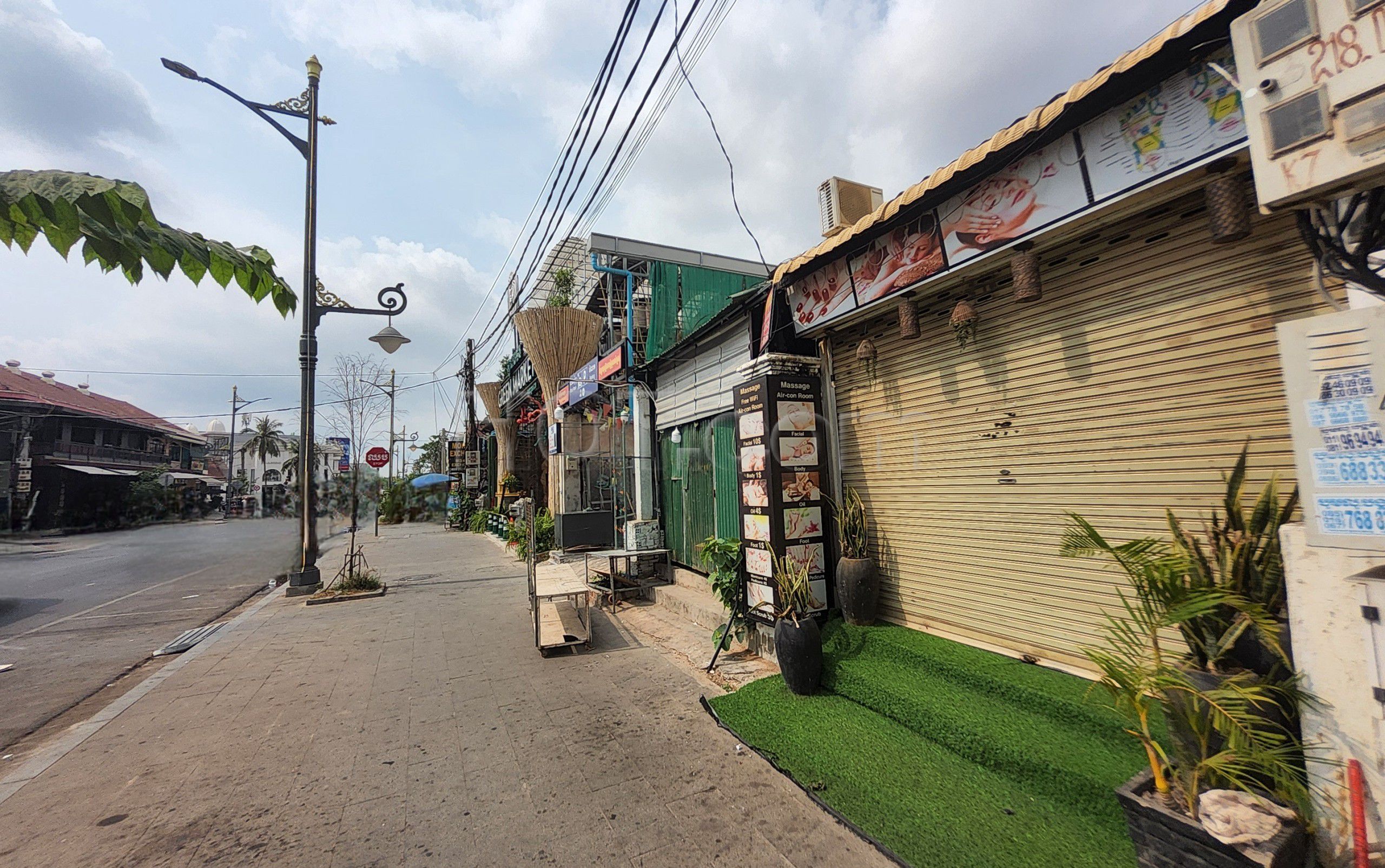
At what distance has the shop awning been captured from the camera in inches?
873

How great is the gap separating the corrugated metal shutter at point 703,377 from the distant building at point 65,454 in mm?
25675

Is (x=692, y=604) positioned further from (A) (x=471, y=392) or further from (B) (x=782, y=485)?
(A) (x=471, y=392)

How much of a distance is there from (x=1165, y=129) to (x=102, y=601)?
583 inches

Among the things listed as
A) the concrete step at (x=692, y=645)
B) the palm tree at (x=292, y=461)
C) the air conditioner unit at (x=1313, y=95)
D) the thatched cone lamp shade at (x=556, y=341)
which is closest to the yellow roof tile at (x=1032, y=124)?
the air conditioner unit at (x=1313, y=95)

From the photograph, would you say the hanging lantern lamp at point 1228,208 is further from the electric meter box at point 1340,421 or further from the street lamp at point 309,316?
the street lamp at point 309,316

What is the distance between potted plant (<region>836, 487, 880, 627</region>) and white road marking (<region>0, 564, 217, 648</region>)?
10041 millimetres

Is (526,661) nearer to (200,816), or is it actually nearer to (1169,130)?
(200,816)

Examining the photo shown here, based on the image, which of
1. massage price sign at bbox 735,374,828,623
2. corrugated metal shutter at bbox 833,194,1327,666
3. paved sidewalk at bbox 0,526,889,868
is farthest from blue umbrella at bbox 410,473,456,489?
corrugated metal shutter at bbox 833,194,1327,666

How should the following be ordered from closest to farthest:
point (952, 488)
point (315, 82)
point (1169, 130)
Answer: point (1169, 130), point (952, 488), point (315, 82)

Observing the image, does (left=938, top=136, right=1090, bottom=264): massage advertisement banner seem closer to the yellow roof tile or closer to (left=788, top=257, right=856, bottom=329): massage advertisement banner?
the yellow roof tile

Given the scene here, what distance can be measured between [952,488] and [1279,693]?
2.37 meters

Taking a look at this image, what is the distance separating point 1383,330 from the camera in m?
1.86

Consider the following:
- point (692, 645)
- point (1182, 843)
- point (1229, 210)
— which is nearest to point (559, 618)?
point (692, 645)

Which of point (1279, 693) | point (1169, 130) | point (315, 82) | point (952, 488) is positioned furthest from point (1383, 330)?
point (315, 82)
